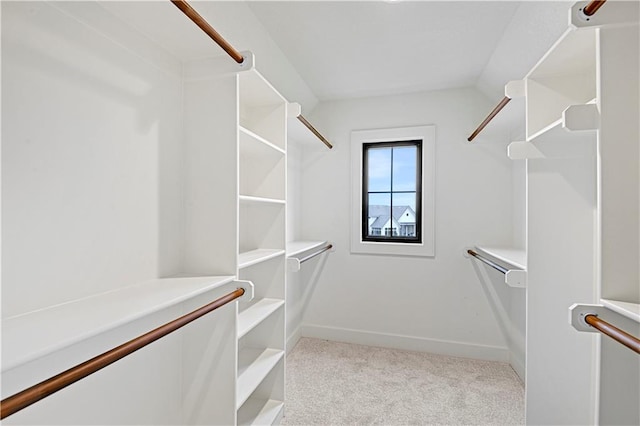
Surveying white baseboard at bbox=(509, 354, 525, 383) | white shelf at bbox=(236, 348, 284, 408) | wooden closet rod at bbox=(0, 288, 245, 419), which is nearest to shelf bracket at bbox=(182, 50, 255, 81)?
wooden closet rod at bbox=(0, 288, 245, 419)

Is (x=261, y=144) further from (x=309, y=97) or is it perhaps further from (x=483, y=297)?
(x=483, y=297)

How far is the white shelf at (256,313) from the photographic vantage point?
1426 millimetres

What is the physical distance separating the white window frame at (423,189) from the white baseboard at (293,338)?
93 cm

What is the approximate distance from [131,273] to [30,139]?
0.54 m

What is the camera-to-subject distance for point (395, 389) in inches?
79.8

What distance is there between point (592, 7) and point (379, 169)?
6.55 feet

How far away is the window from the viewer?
274 centimetres

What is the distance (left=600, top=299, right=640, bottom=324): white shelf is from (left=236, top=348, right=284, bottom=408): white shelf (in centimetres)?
140

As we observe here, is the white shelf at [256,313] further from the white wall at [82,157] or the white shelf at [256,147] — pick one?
the white shelf at [256,147]

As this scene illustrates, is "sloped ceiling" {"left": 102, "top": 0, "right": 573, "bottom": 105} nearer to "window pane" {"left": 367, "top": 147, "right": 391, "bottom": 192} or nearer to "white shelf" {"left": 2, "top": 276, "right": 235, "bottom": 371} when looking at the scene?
"window pane" {"left": 367, "top": 147, "right": 391, "bottom": 192}

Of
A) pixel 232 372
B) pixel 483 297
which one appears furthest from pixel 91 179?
pixel 483 297

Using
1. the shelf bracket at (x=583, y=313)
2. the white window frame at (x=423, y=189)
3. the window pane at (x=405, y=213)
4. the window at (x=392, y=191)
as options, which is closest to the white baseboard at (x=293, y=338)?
the white window frame at (x=423, y=189)

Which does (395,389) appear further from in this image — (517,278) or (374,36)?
(374,36)

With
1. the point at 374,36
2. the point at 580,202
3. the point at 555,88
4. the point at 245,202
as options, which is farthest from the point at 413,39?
the point at 245,202
